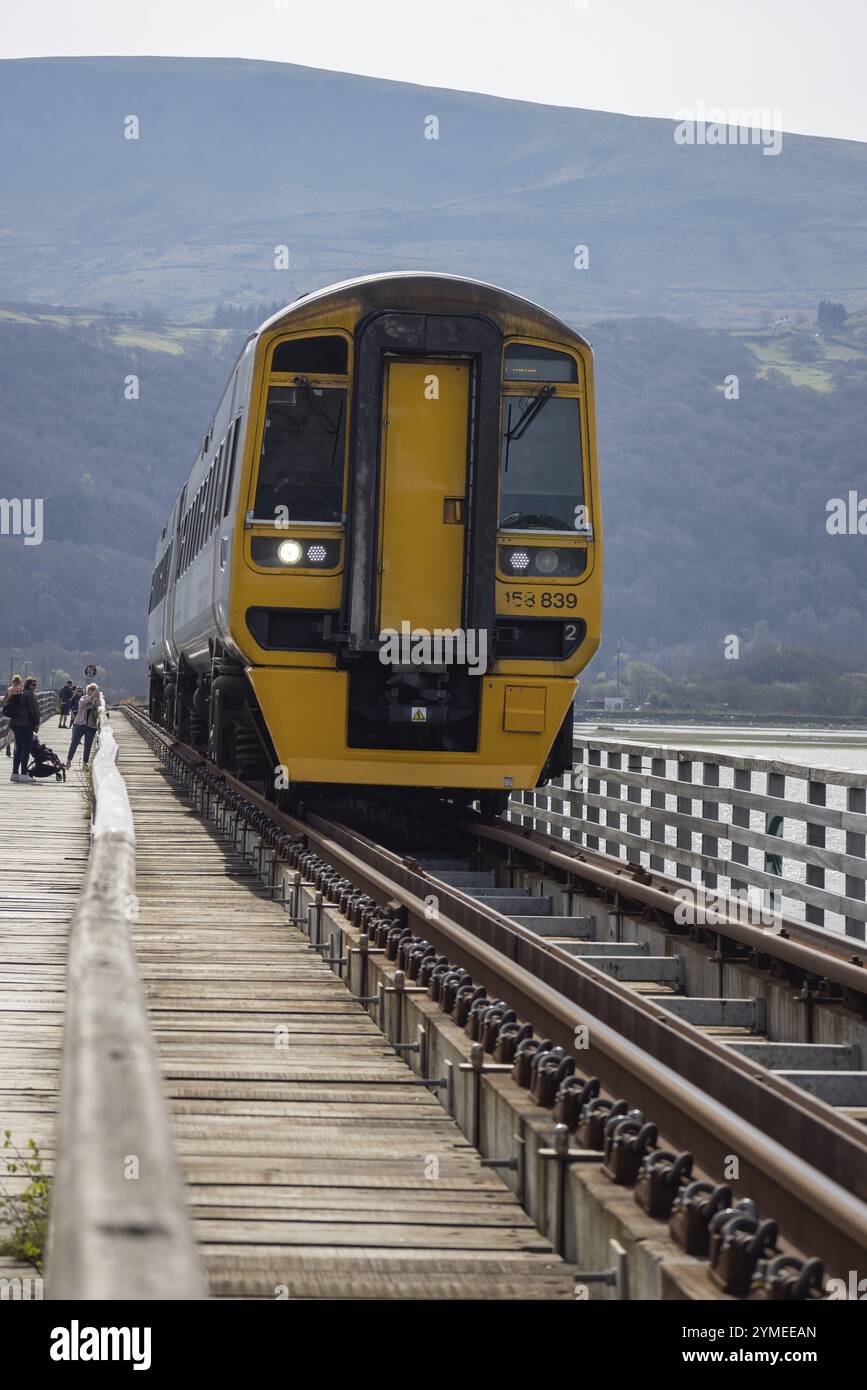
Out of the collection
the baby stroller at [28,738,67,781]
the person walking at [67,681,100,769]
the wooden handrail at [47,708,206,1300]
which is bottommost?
the baby stroller at [28,738,67,781]

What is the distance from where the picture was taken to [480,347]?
12.3 meters

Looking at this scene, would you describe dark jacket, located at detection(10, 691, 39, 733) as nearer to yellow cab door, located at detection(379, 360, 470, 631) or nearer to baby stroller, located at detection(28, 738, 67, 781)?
baby stroller, located at detection(28, 738, 67, 781)

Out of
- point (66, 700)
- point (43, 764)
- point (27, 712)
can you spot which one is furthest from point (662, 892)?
point (66, 700)

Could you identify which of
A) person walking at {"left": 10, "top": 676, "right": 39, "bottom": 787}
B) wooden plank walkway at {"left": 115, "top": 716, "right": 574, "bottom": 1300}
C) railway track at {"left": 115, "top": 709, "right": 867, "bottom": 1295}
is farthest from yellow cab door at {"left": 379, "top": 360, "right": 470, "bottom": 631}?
person walking at {"left": 10, "top": 676, "right": 39, "bottom": 787}

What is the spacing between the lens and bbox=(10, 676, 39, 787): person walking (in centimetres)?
2364

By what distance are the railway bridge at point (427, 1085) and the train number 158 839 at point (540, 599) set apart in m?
2.17

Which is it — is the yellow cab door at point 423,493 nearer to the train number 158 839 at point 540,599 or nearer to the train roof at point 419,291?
the train number 158 839 at point 540,599

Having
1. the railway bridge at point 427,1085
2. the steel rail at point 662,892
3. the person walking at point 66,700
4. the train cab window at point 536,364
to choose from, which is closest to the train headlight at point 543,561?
the train cab window at point 536,364

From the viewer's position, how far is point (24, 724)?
953 inches

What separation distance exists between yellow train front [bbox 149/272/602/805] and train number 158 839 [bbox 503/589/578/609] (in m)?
0.01

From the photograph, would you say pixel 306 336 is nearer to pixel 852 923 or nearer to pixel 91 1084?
pixel 852 923

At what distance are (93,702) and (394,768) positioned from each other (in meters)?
15.5

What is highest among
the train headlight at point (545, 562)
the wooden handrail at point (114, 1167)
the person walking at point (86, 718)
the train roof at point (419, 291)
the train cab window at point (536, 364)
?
the train roof at point (419, 291)

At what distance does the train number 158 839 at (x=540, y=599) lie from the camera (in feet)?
40.9
